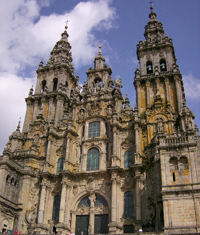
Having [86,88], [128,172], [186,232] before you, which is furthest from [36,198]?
[186,232]

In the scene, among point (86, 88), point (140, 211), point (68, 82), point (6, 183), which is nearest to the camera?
point (140, 211)

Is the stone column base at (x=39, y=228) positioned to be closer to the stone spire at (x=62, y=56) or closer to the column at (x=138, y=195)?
the column at (x=138, y=195)

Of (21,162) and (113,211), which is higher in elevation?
(21,162)

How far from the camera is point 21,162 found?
35188 mm

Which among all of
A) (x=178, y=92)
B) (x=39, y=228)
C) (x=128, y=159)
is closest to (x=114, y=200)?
(x=128, y=159)

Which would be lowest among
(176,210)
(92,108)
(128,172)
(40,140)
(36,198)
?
(176,210)

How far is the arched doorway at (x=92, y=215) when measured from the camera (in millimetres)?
30520

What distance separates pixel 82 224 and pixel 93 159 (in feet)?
22.8

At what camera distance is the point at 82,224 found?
3136 cm

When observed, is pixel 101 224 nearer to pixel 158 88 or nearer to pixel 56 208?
pixel 56 208

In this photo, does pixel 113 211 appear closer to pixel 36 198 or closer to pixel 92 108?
pixel 36 198

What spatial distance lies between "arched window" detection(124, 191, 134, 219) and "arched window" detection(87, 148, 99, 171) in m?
4.71

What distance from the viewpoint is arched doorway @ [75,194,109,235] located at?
1202 inches

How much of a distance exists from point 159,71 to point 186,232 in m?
21.7
